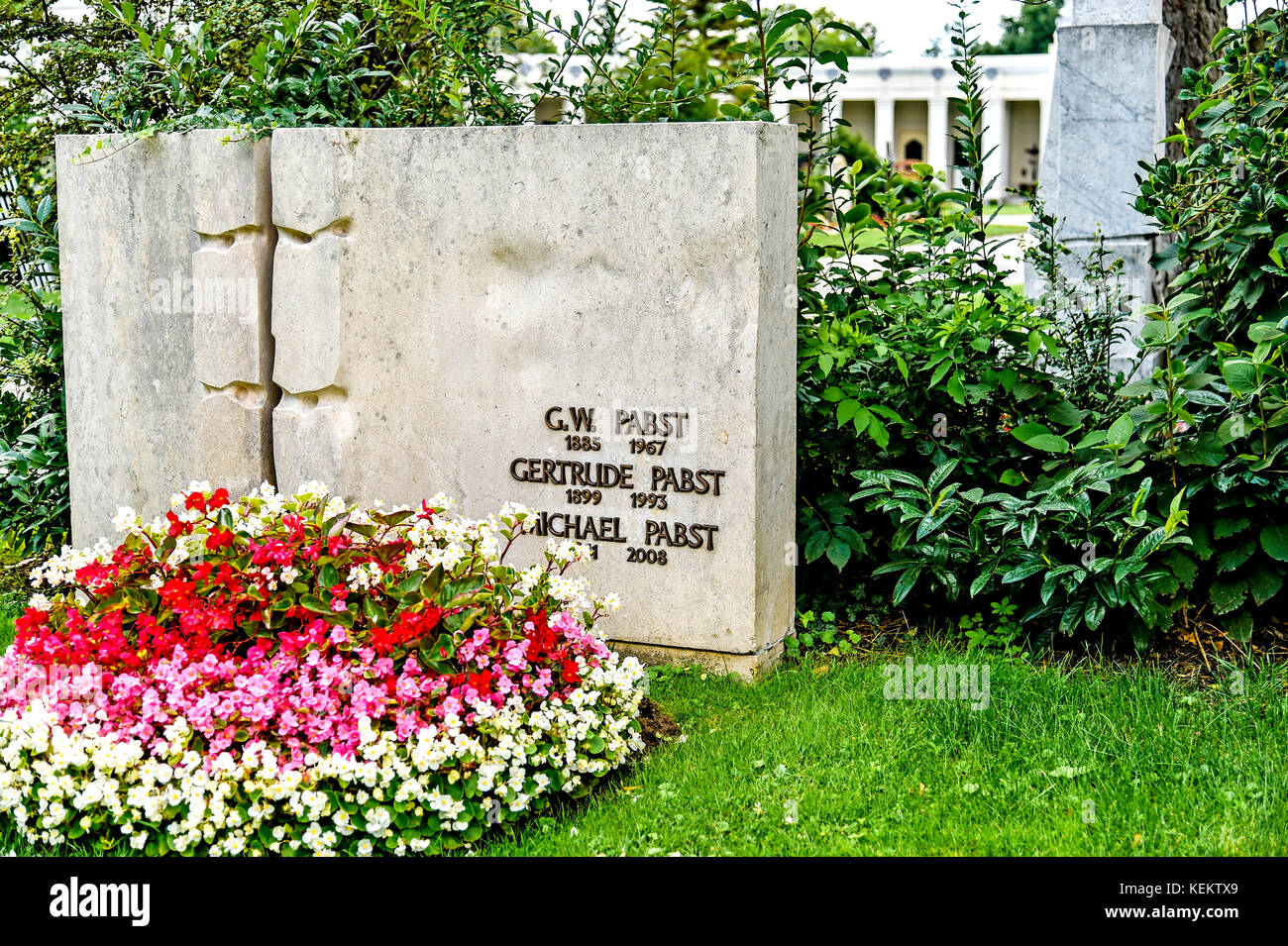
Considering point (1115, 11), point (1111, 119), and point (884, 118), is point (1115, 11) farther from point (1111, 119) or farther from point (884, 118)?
point (884, 118)

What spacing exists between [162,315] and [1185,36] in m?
5.77

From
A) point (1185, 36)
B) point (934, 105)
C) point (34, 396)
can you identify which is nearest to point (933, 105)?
point (934, 105)

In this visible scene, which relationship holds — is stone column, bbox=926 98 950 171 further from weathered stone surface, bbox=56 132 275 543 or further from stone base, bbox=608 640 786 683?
stone base, bbox=608 640 786 683

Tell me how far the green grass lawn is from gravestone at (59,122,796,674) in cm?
58

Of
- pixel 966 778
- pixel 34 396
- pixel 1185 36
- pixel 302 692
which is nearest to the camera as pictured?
pixel 302 692

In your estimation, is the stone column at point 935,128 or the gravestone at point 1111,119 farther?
the stone column at point 935,128

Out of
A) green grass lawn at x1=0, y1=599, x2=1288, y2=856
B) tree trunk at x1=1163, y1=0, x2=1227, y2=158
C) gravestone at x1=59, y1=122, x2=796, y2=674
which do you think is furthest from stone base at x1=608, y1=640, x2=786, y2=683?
tree trunk at x1=1163, y1=0, x2=1227, y2=158

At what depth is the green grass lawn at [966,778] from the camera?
3.08m

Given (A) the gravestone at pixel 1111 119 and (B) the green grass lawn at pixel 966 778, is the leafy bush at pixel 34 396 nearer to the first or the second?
(B) the green grass lawn at pixel 966 778

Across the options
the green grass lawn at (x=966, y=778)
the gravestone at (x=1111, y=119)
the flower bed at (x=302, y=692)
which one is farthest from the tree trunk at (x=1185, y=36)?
the flower bed at (x=302, y=692)

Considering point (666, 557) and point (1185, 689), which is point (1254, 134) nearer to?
point (1185, 689)

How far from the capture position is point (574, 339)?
4.32 m

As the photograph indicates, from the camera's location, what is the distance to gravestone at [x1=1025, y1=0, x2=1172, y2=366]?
22.0ft

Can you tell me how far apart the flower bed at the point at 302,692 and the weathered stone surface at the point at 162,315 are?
1088 millimetres
